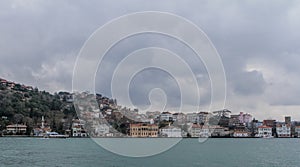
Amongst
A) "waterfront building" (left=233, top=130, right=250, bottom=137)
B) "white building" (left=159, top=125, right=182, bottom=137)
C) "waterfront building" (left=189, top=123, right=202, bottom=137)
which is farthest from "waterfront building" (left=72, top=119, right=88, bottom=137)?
"waterfront building" (left=233, top=130, right=250, bottom=137)

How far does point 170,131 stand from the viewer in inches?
3408

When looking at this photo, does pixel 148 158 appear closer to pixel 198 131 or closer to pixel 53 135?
pixel 198 131

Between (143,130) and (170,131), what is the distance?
6537 mm

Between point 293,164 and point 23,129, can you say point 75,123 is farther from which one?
point 293,164

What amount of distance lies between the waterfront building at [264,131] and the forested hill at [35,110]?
5435 cm

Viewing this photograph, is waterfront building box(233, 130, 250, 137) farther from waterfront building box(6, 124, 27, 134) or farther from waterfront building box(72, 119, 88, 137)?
waterfront building box(6, 124, 27, 134)

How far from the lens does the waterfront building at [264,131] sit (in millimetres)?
123375

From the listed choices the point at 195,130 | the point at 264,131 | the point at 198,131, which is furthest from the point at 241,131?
the point at 195,130

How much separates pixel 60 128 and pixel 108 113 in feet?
152

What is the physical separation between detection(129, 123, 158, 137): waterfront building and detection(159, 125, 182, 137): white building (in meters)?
1.98

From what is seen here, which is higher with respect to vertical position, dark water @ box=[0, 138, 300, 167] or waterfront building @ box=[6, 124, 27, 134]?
waterfront building @ box=[6, 124, 27, 134]

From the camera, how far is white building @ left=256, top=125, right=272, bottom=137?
4862 inches

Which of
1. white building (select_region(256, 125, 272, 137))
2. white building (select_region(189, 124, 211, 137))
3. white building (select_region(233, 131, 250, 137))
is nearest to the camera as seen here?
white building (select_region(189, 124, 211, 137))

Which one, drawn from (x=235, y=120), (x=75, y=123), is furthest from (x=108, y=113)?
(x=235, y=120)
